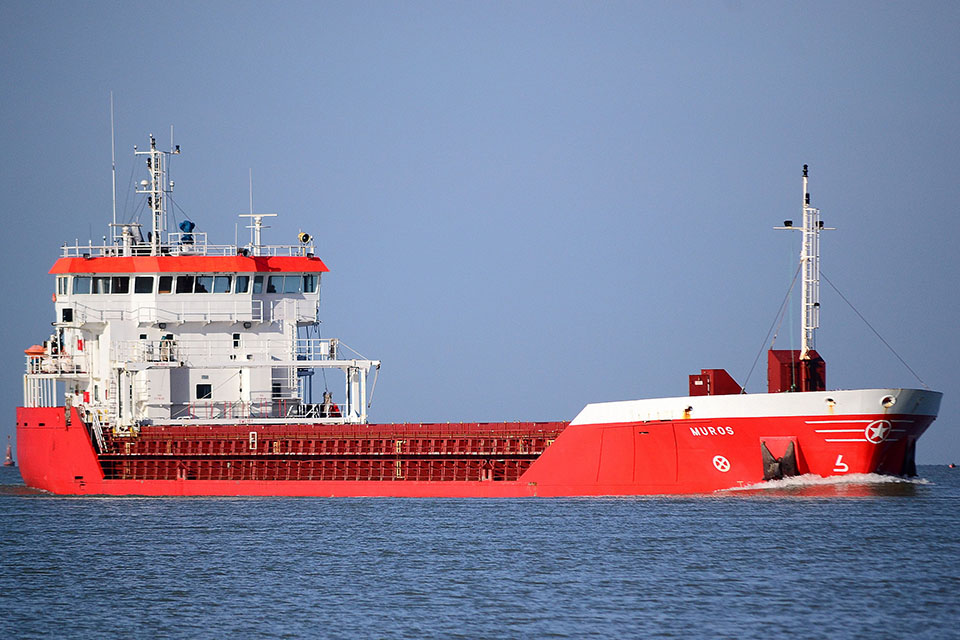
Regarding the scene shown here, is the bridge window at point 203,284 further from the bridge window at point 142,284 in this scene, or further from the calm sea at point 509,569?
the calm sea at point 509,569

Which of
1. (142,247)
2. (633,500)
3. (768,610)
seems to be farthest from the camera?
(142,247)

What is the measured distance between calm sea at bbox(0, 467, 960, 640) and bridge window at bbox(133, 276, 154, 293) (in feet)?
28.0

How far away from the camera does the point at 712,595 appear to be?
2323 centimetres

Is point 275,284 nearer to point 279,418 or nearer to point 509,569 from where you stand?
point 279,418

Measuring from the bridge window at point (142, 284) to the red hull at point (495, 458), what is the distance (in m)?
4.80

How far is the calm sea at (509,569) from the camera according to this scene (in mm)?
21516

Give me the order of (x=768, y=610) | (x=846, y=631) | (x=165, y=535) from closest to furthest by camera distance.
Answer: (x=846, y=631), (x=768, y=610), (x=165, y=535)

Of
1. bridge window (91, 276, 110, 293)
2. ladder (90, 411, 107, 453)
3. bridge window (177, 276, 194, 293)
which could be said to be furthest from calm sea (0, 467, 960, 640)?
bridge window (91, 276, 110, 293)

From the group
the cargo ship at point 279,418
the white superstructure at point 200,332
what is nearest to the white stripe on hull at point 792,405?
the cargo ship at point 279,418

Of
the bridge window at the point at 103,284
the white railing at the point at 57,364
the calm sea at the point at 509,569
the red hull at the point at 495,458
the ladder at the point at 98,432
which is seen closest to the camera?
the calm sea at the point at 509,569

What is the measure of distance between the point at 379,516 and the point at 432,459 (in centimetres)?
412

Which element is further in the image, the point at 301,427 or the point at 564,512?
the point at 301,427

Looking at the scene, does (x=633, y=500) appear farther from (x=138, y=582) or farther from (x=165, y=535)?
(x=138, y=582)

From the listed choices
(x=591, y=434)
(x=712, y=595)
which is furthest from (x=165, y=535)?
(x=712, y=595)
